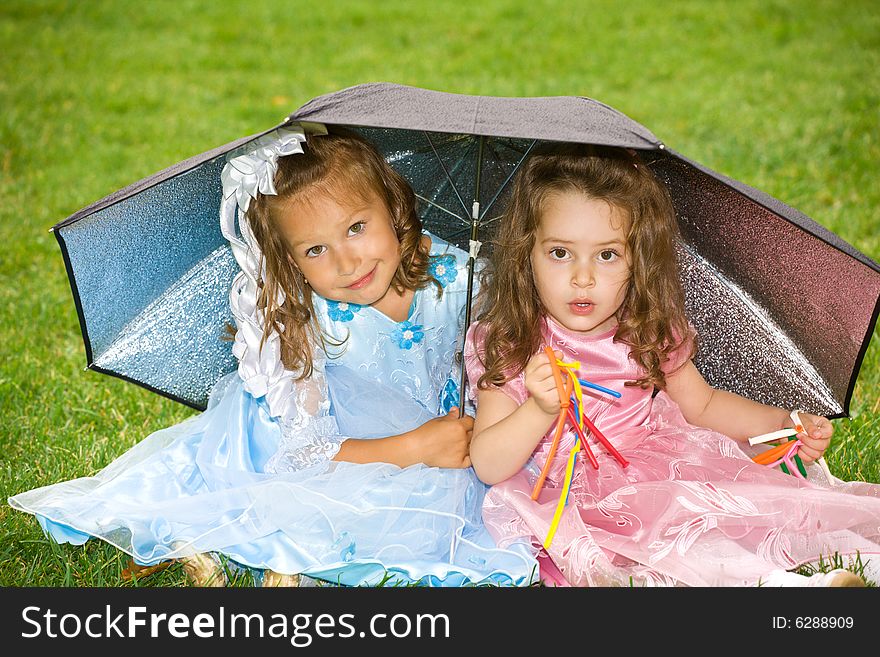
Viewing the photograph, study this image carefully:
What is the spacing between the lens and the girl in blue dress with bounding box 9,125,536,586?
8.54 feet

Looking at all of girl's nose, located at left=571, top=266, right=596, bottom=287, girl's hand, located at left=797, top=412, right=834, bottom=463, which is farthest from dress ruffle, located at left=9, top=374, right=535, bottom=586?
girl's hand, located at left=797, top=412, right=834, bottom=463

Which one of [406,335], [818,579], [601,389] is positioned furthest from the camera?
[406,335]

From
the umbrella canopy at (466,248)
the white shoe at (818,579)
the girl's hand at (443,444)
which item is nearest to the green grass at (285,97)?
the umbrella canopy at (466,248)

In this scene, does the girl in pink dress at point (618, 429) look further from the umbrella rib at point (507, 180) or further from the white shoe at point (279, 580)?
the white shoe at point (279, 580)

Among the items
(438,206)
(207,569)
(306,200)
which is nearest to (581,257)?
(438,206)

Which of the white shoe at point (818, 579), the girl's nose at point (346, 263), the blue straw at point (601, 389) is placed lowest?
the white shoe at point (818, 579)

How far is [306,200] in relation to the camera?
270 cm

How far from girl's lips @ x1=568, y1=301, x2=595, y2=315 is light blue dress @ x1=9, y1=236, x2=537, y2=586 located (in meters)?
0.48

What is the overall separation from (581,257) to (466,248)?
1.90 feet

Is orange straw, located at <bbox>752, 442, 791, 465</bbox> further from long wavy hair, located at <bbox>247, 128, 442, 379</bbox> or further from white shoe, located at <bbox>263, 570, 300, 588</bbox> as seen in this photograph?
white shoe, located at <bbox>263, 570, 300, 588</bbox>

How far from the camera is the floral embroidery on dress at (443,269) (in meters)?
3.02

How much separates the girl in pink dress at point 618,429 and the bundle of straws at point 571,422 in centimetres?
2

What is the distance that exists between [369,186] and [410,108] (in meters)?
0.51

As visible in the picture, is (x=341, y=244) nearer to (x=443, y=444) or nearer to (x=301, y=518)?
(x=443, y=444)
